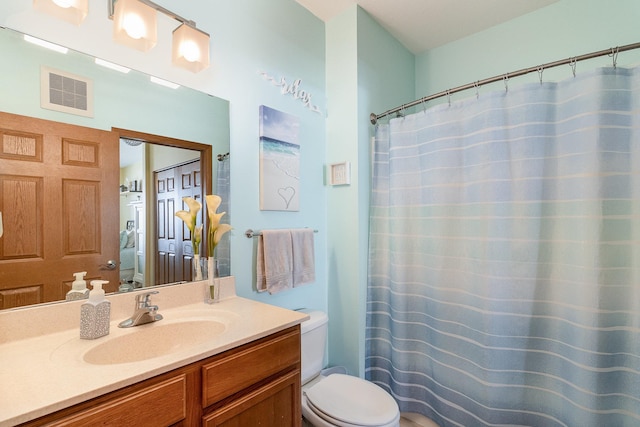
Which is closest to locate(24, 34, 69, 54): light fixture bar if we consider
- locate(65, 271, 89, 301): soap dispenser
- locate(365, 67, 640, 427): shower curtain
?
locate(65, 271, 89, 301): soap dispenser

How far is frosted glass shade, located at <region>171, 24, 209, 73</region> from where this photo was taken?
124cm

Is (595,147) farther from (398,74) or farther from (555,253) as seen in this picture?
(398,74)

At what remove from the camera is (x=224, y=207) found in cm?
146

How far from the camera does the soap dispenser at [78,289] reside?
103cm

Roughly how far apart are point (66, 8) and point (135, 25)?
0.65 feet

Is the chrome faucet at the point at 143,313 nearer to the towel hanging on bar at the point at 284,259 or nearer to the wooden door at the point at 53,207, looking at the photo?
the wooden door at the point at 53,207

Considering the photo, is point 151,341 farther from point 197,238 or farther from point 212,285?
point 197,238

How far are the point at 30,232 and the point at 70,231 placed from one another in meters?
0.10

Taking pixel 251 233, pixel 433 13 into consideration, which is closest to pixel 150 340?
pixel 251 233

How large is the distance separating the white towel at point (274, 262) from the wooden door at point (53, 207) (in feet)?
2.10

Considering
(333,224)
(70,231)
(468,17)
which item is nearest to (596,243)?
(333,224)

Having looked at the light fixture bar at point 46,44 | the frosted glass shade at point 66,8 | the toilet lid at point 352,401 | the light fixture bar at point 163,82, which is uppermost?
the frosted glass shade at point 66,8

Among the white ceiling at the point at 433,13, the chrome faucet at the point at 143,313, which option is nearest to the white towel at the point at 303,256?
the chrome faucet at the point at 143,313

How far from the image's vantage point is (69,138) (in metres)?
1.04
